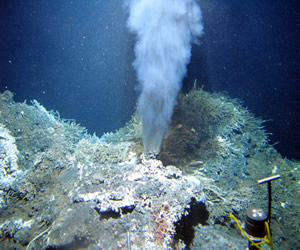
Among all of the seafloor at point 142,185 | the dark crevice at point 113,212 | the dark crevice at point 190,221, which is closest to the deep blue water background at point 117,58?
the seafloor at point 142,185

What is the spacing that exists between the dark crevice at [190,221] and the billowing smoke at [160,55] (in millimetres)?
1632

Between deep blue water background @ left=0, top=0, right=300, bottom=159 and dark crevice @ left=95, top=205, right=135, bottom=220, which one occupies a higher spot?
deep blue water background @ left=0, top=0, right=300, bottom=159

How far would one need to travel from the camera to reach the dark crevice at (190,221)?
85.2 inches

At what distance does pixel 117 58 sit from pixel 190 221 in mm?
6179

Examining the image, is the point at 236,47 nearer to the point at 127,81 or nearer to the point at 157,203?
the point at 127,81

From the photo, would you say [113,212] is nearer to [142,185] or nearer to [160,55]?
[142,185]

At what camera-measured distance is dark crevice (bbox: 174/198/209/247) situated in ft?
7.10

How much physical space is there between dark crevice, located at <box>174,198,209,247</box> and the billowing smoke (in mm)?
1632

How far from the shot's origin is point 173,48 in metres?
4.98

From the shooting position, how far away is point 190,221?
2541 mm

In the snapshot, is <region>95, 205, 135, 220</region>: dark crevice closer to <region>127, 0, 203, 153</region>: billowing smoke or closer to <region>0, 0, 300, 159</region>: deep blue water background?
<region>127, 0, 203, 153</region>: billowing smoke

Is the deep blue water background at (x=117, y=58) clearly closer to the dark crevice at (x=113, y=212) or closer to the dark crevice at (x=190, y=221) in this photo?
the dark crevice at (x=190, y=221)

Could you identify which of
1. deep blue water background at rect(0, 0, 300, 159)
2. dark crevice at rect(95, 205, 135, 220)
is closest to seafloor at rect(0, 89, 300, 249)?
dark crevice at rect(95, 205, 135, 220)

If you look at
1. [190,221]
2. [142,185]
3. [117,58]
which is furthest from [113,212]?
[117,58]
